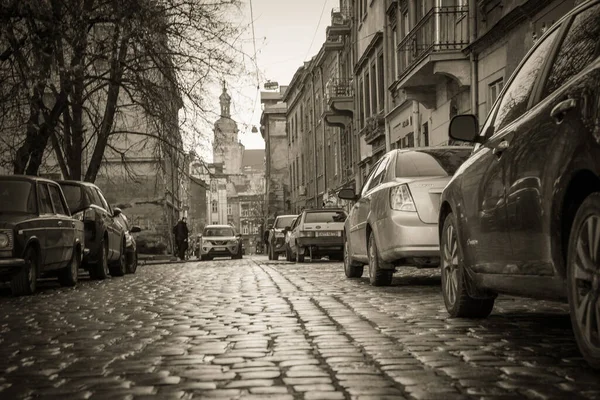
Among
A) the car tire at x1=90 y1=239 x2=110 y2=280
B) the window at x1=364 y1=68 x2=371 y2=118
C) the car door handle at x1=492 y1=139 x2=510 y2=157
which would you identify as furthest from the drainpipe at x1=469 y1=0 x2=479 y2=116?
the window at x1=364 y1=68 x2=371 y2=118

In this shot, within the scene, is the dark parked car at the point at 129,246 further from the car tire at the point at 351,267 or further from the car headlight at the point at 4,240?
the car headlight at the point at 4,240

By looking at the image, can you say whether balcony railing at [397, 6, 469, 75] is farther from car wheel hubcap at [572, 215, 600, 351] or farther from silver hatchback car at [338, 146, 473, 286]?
car wheel hubcap at [572, 215, 600, 351]

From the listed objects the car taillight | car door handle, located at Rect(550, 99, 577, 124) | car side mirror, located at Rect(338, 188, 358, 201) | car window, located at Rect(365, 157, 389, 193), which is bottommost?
the car taillight

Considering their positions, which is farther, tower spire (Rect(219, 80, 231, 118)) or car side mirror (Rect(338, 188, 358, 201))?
tower spire (Rect(219, 80, 231, 118))

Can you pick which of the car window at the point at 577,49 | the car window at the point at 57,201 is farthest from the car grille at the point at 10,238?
the car window at the point at 577,49

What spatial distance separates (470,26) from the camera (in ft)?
69.4

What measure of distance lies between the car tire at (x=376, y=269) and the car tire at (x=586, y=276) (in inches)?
273

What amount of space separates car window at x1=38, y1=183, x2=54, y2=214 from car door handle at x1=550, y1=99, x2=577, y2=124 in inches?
374

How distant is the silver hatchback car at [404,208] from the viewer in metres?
10.7

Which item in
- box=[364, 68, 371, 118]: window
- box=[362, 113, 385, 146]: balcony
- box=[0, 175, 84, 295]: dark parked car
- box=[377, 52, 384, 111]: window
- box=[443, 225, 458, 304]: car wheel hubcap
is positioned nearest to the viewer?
box=[443, 225, 458, 304]: car wheel hubcap

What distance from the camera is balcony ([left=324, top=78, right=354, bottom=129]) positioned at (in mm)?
41156

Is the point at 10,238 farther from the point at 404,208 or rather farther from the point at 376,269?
the point at 404,208

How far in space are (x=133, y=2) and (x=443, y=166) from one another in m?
6.69

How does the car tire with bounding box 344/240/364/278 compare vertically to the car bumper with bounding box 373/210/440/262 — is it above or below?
below
